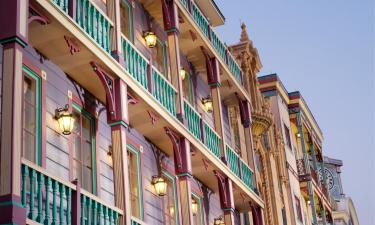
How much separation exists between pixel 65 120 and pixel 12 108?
11.3ft

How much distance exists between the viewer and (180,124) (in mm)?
19672

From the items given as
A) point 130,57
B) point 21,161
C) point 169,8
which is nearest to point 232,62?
point 169,8

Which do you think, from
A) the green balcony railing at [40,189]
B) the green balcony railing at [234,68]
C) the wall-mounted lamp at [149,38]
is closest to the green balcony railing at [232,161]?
the green balcony railing at [234,68]

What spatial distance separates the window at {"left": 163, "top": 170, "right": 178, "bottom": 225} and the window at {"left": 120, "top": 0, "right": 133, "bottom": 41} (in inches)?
160

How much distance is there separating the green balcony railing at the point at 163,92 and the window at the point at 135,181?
1.47 meters

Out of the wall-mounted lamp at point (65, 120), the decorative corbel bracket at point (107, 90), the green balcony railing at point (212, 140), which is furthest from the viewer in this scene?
the green balcony railing at point (212, 140)

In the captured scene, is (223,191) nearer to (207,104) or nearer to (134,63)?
(207,104)

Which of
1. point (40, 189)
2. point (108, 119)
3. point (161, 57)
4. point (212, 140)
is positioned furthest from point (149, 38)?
point (40, 189)

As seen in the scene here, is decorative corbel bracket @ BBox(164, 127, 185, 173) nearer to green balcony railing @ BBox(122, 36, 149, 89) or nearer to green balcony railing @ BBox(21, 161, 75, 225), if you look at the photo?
green balcony railing @ BBox(122, 36, 149, 89)

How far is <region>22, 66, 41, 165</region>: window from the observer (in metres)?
14.3

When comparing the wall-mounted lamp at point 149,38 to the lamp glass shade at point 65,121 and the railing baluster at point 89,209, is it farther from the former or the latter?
the railing baluster at point 89,209

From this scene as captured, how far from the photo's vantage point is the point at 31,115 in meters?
14.6

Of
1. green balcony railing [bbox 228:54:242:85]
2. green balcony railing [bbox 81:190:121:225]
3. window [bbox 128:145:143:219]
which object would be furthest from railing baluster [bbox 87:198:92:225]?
green balcony railing [bbox 228:54:242:85]

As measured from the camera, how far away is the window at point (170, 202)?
20.5 m
